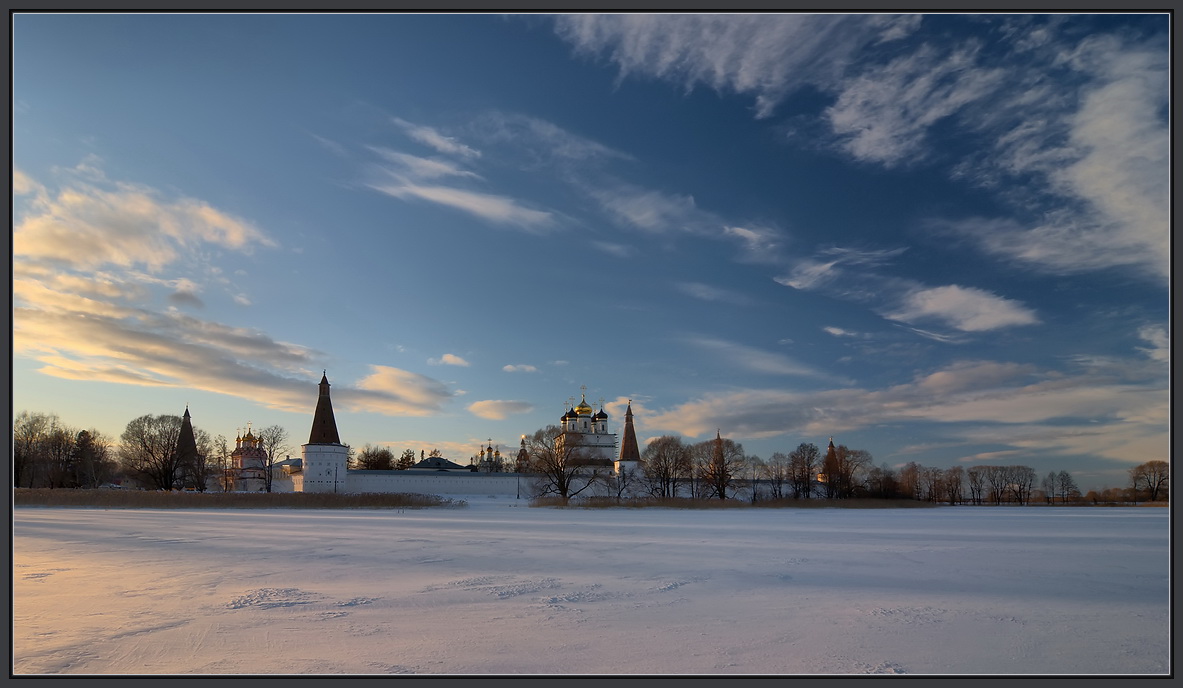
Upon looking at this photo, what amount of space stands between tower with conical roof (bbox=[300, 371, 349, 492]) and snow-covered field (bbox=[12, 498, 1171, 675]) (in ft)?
178

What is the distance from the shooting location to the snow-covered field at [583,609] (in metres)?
6.21

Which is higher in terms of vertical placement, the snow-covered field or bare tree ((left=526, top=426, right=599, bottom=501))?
the snow-covered field

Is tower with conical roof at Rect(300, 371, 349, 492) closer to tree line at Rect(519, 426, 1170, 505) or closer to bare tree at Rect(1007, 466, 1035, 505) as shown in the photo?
tree line at Rect(519, 426, 1170, 505)

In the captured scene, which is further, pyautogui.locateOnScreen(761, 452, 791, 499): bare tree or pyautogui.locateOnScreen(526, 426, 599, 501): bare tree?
pyautogui.locateOnScreen(761, 452, 791, 499): bare tree

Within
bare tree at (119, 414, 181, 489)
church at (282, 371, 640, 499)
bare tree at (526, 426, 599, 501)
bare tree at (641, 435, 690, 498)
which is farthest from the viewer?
church at (282, 371, 640, 499)

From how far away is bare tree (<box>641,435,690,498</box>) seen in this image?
6412 cm

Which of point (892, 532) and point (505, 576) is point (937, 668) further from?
point (892, 532)

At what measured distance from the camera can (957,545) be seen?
56.2 feet

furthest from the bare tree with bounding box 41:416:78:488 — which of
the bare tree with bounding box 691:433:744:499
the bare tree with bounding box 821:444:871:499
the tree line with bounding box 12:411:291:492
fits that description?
the bare tree with bounding box 821:444:871:499

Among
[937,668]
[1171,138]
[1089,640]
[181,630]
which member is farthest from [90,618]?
[1171,138]

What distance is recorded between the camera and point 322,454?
69.1 meters

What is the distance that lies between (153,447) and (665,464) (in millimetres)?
41489

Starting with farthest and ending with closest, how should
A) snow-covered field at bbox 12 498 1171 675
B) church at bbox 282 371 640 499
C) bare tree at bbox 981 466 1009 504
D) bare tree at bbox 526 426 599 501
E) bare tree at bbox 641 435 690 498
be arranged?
bare tree at bbox 981 466 1009 504
church at bbox 282 371 640 499
bare tree at bbox 641 435 690 498
bare tree at bbox 526 426 599 501
snow-covered field at bbox 12 498 1171 675

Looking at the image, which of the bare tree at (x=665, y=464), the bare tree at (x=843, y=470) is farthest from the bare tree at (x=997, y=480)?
the bare tree at (x=665, y=464)
